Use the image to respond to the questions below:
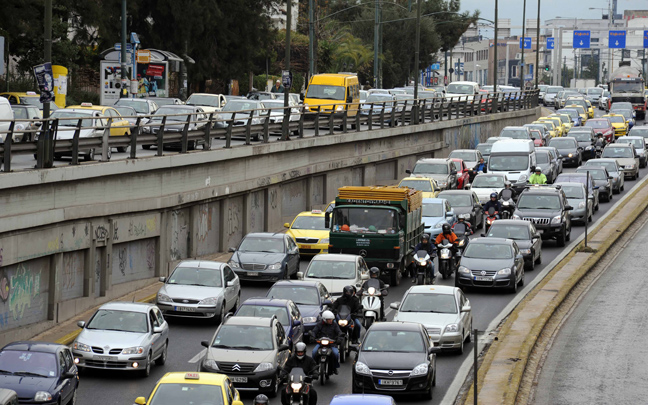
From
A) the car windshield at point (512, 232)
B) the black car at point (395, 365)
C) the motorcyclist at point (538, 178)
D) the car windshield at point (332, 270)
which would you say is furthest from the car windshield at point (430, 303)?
the motorcyclist at point (538, 178)

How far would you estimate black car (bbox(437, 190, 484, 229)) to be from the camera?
3966cm

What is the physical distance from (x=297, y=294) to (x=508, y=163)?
77.0 feet

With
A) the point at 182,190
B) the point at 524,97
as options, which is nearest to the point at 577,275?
the point at 182,190

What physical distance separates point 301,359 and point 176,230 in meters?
15.0

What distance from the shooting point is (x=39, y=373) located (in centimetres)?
1822

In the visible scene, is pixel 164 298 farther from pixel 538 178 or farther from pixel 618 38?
pixel 618 38

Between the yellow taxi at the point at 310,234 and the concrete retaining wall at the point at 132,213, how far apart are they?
2.25m

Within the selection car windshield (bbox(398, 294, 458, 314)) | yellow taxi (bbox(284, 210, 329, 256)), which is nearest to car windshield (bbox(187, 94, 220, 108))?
yellow taxi (bbox(284, 210, 329, 256))

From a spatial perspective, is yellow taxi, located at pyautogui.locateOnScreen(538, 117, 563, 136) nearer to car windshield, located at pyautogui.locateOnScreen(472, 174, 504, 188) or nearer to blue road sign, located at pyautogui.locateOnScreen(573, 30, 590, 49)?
car windshield, located at pyautogui.locateOnScreen(472, 174, 504, 188)

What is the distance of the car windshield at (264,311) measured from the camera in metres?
22.8

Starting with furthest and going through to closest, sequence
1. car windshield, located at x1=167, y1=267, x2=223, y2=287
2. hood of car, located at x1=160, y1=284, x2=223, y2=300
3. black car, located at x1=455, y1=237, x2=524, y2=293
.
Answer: black car, located at x1=455, y1=237, x2=524, y2=293 → car windshield, located at x1=167, y1=267, x2=223, y2=287 → hood of car, located at x1=160, y1=284, x2=223, y2=300

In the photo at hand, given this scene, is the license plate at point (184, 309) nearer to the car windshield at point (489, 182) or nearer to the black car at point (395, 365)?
the black car at point (395, 365)

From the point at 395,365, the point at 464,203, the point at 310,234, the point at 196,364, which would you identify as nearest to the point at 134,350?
the point at 196,364

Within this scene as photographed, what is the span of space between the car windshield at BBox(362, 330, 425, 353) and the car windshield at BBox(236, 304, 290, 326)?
9.04ft
